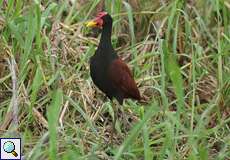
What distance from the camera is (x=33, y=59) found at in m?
→ 3.33

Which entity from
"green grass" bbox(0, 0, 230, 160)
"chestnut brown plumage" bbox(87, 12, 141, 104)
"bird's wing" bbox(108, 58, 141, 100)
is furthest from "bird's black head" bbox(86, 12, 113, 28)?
"green grass" bbox(0, 0, 230, 160)

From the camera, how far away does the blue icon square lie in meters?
2.77

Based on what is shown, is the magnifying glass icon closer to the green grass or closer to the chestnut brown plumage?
the green grass

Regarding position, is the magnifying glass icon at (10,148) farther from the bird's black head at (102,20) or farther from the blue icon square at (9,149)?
the bird's black head at (102,20)

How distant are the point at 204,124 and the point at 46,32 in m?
1.04

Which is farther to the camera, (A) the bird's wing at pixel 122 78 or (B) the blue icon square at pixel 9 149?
(A) the bird's wing at pixel 122 78

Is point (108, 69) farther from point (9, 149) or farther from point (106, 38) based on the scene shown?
point (9, 149)

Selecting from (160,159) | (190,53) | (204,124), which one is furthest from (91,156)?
(190,53)

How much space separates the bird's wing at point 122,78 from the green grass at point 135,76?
4.5 inches

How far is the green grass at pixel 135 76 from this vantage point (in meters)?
2.89

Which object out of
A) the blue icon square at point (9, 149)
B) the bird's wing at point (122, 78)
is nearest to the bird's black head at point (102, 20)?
the bird's wing at point (122, 78)

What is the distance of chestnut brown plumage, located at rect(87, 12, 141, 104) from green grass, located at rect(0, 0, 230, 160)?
0.13 metres

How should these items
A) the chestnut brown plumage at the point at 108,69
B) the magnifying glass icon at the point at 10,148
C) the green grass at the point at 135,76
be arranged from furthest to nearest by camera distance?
the chestnut brown plumage at the point at 108,69
the green grass at the point at 135,76
the magnifying glass icon at the point at 10,148

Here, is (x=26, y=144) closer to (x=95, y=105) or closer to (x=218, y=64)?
(x=95, y=105)
